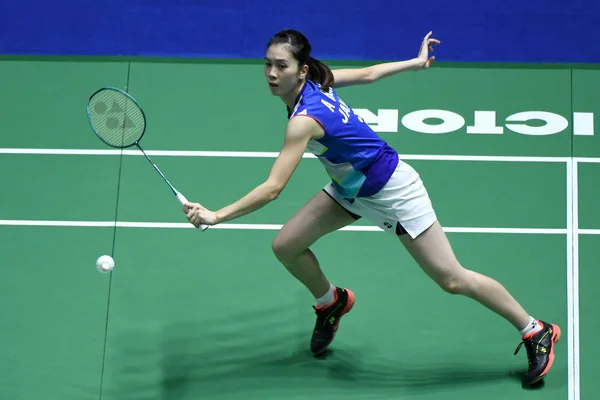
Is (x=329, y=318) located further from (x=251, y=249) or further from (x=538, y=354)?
(x=538, y=354)

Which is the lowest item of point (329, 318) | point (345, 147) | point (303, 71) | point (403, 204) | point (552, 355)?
point (552, 355)

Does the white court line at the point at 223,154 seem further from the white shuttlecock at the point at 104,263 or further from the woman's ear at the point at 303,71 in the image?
the woman's ear at the point at 303,71

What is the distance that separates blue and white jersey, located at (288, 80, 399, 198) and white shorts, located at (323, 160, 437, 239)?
0.05 metres

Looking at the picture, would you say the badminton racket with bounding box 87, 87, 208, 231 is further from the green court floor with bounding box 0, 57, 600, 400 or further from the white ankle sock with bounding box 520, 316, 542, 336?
the white ankle sock with bounding box 520, 316, 542, 336

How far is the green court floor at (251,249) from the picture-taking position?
5578 mm

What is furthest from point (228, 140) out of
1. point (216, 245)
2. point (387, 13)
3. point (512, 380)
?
point (512, 380)

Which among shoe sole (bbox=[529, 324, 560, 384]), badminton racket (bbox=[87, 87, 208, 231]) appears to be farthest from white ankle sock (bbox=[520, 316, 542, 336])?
badminton racket (bbox=[87, 87, 208, 231])

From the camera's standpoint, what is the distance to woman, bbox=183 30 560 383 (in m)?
4.77

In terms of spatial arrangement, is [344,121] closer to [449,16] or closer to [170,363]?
[170,363]

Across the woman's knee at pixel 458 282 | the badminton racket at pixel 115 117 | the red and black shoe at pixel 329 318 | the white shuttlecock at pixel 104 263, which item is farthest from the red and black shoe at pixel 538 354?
the white shuttlecock at pixel 104 263

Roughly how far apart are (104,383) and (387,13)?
3490 mm

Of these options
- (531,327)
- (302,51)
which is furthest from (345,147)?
(531,327)

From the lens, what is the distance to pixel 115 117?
538 centimetres

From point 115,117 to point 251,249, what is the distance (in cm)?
133
